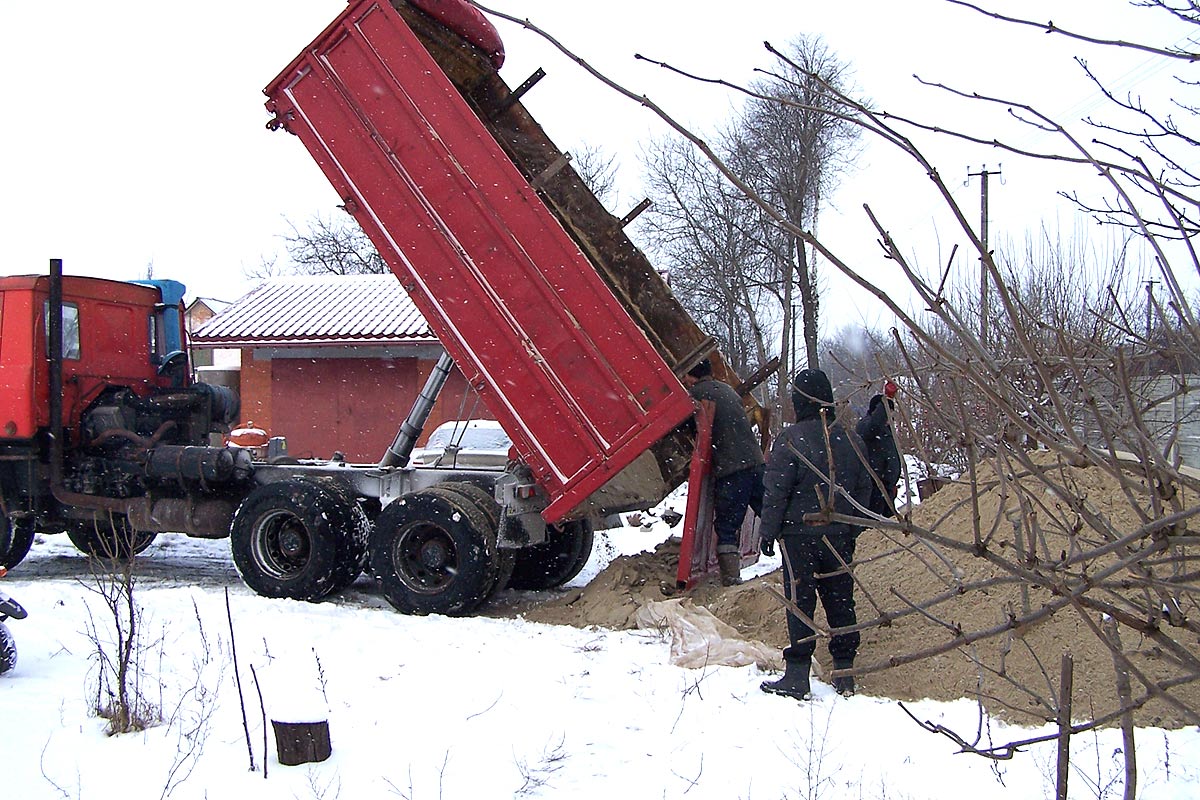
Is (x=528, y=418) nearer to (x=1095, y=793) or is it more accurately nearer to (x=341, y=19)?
(x=341, y=19)

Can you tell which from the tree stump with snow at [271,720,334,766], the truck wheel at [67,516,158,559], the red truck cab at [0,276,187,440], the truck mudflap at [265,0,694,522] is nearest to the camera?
the tree stump with snow at [271,720,334,766]

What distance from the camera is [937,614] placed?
5.62m

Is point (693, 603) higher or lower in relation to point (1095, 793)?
higher

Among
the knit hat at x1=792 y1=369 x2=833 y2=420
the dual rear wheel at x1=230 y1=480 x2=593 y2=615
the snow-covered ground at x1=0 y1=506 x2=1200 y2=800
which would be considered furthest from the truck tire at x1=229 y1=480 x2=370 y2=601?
the knit hat at x1=792 y1=369 x2=833 y2=420

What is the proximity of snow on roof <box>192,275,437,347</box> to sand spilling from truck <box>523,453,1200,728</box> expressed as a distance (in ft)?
29.2

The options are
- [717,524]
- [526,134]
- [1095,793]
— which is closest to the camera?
[1095,793]

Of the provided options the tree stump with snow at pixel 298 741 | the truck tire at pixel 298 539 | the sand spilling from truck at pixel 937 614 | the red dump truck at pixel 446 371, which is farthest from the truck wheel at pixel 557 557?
the tree stump with snow at pixel 298 741

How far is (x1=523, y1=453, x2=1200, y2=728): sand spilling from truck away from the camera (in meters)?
4.95

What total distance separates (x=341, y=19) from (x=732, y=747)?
5.57 metres

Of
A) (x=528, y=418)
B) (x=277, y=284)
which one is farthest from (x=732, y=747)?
(x=277, y=284)

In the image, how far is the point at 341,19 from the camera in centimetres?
719

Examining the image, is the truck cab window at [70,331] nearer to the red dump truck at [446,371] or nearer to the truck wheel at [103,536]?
the red dump truck at [446,371]

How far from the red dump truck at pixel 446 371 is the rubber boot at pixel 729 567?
71cm

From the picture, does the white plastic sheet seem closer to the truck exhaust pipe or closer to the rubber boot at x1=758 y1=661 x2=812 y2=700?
the rubber boot at x1=758 y1=661 x2=812 y2=700
